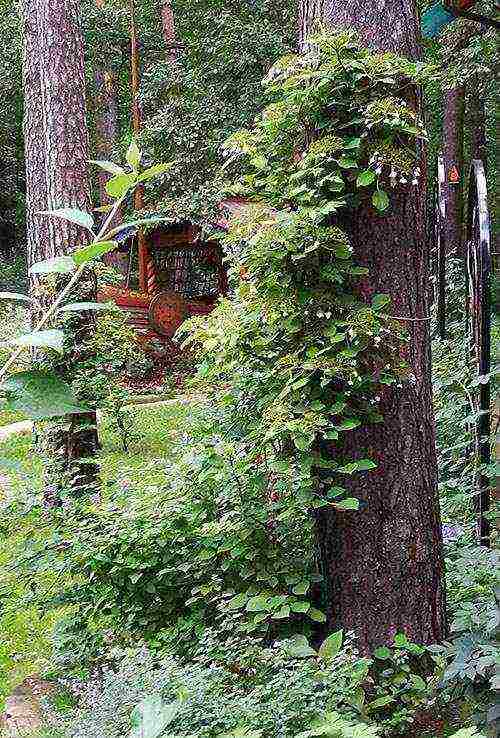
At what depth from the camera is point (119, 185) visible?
2.62 feet

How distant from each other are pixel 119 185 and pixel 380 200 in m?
2.06

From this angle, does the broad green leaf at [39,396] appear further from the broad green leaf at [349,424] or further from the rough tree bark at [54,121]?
the rough tree bark at [54,121]

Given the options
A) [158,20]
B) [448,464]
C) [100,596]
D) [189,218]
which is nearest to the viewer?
[100,596]

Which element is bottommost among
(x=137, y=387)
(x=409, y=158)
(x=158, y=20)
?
(x=137, y=387)

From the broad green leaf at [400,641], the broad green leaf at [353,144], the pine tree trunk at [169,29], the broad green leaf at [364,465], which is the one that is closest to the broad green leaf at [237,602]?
the broad green leaf at [400,641]

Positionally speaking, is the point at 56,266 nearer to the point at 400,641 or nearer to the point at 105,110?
the point at 400,641

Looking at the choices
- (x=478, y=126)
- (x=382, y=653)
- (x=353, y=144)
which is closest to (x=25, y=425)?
(x=382, y=653)

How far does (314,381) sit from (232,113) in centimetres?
1121

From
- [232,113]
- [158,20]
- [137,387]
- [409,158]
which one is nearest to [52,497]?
[409,158]

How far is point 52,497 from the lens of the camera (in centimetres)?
426

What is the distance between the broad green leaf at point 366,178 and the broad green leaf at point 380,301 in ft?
1.25

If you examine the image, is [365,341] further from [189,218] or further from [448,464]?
[189,218]

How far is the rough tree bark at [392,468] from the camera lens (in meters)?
2.87

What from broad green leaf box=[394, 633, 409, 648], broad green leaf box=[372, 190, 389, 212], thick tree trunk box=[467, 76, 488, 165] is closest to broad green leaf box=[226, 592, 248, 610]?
broad green leaf box=[394, 633, 409, 648]
